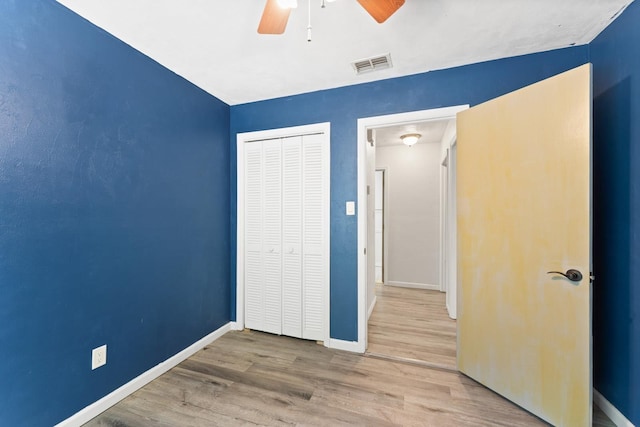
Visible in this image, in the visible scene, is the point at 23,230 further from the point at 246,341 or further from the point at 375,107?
the point at 375,107

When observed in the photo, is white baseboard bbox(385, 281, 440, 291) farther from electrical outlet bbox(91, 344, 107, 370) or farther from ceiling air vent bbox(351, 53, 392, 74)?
electrical outlet bbox(91, 344, 107, 370)

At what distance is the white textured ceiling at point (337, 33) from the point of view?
153 cm

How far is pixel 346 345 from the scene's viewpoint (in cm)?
246

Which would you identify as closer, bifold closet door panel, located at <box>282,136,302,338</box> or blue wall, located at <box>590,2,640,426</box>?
blue wall, located at <box>590,2,640,426</box>

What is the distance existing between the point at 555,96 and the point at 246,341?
3129 mm

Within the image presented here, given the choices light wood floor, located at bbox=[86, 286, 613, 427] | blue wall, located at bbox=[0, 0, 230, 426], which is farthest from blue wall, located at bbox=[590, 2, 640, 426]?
blue wall, located at bbox=[0, 0, 230, 426]

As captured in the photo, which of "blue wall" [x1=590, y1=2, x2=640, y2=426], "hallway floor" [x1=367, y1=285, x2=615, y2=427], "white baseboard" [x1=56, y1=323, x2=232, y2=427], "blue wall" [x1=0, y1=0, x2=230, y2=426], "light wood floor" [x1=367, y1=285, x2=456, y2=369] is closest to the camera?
"blue wall" [x1=0, y1=0, x2=230, y2=426]

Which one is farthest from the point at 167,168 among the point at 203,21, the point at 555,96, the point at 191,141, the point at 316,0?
the point at 555,96

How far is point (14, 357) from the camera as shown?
4.34ft

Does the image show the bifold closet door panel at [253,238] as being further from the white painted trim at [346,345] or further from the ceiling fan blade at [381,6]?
the ceiling fan blade at [381,6]

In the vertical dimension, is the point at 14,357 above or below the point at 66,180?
below

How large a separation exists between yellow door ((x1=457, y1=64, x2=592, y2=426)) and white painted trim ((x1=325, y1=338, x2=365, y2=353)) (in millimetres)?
834

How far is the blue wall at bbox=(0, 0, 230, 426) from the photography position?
134cm

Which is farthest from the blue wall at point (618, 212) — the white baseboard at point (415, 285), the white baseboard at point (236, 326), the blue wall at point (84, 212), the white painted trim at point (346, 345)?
the blue wall at point (84, 212)
